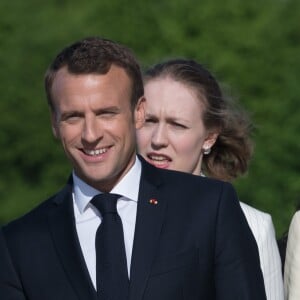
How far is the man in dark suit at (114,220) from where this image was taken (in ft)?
11.1

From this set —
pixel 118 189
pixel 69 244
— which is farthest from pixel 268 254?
pixel 69 244

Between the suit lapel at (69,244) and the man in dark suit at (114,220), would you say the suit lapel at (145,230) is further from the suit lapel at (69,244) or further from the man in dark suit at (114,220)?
the suit lapel at (69,244)

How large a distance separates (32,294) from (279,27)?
6.58 m

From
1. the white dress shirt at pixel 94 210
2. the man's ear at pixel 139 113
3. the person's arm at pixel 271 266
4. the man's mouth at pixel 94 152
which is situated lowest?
the person's arm at pixel 271 266

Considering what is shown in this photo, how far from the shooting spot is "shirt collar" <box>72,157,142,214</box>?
11.5ft

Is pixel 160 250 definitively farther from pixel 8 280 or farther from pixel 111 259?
pixel 8 280

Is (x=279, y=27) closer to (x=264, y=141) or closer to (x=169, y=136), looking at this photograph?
(x=264, y=141)

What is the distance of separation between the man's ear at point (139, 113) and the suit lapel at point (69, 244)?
0.96 feet

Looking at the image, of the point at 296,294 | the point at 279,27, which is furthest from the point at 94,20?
the point at 296,294

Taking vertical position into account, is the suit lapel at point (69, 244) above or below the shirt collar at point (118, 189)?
below

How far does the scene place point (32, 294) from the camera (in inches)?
136

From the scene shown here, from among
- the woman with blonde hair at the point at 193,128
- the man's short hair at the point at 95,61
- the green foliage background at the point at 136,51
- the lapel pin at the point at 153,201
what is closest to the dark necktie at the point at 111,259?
the lapel pin at the point at 153,201

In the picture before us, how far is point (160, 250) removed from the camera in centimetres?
342

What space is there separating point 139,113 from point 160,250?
0.42 metres
